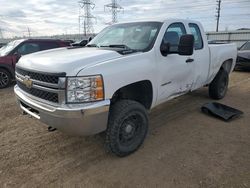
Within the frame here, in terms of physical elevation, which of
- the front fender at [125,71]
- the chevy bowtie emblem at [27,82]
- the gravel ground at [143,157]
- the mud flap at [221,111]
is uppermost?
the front fender at [125,71]

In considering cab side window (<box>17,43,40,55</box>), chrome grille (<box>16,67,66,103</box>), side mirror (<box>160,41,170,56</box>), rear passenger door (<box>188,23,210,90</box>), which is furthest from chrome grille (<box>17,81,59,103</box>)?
cab side window (<box>17,43,40,55</box>)

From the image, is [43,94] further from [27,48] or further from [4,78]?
[27,48]

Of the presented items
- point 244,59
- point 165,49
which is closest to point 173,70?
point 165,49

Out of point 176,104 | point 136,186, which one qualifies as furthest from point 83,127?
point 176,104

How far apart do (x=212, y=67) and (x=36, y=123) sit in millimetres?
4058

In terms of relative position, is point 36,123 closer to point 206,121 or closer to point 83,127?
point 83,127

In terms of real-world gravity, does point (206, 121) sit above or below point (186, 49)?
below

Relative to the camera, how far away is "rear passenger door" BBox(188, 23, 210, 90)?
15.3ft

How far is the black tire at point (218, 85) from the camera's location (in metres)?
5.95

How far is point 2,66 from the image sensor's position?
7.90 metres

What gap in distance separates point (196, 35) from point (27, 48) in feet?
20.9

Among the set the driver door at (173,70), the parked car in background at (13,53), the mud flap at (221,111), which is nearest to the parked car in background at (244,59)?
the mud flap at (221,111)

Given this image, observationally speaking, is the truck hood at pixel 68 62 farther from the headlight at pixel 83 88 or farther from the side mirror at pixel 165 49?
the side mirror at pixel 165 49

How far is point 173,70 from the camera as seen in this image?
3924 mm
